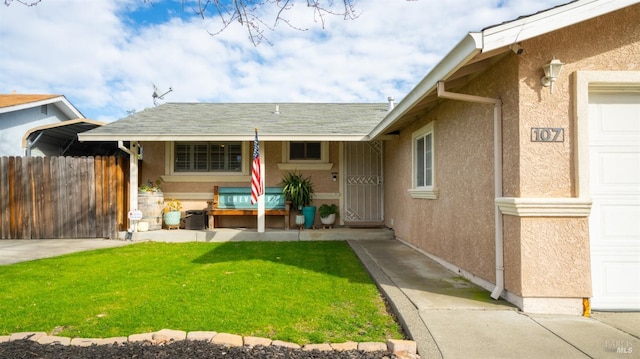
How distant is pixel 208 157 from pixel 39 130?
5.76 metres

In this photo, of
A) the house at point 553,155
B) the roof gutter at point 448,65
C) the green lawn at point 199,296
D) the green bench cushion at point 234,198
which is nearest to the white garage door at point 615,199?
the house at point 553,155

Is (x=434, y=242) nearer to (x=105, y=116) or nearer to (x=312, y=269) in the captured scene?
(x=312, y=269)

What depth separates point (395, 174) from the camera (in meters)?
8.90

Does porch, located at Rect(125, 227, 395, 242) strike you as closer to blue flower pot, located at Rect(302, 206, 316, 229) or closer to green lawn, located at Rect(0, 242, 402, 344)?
blue flower pot, located at Rect(302, 206, 316, 229)

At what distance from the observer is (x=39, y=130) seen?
11.3 m

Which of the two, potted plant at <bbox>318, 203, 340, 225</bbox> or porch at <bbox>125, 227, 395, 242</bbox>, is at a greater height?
potted plant at <bbox>318, 203, 340, 225</bbox>

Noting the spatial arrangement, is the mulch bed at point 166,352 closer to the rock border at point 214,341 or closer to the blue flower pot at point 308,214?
the rock border at point 214,341

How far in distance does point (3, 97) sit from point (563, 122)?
1872cm

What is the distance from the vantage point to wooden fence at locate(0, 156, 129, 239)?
8.86m

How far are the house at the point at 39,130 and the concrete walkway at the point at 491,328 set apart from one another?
38.4 feet

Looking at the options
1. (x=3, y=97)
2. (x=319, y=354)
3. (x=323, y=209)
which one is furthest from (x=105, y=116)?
(x=319, y=354)

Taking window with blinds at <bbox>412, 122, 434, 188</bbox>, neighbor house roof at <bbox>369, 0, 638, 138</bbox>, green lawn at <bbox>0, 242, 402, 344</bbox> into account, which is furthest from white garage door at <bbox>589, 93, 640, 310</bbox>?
window with blinds at <bbox>412, 122, 434, 188</bbox>

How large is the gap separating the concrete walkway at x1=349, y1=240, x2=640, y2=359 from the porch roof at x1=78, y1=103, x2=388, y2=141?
5163 millimetres

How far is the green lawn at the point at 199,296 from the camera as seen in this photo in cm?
329
